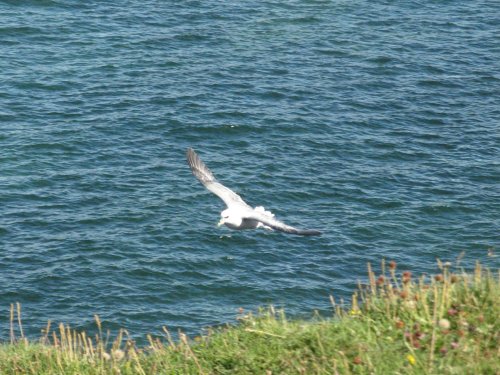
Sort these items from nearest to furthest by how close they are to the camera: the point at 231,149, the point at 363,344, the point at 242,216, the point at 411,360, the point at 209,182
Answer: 1. the point at 411,360
2. the point at 363,344
3. the point at 242,216
4. the point at 209,182
5. the point at 231,149

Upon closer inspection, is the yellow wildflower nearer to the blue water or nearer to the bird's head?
the bird's head

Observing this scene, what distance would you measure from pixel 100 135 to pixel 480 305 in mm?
34866

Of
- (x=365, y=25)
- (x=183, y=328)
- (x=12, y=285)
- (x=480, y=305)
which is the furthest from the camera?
(x=365, y=25)

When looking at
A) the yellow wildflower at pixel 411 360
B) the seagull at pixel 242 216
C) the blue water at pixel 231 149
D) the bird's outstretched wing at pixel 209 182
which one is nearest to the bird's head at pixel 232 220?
the seagull at pixel 242 216

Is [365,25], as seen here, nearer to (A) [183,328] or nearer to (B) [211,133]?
(B) [211,133]

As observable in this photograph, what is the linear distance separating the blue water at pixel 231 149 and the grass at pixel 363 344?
628 inches

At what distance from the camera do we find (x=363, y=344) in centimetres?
1306

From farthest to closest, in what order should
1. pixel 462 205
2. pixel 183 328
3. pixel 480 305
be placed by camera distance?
1. pixel 462 205
2. pixel 183 328
3. pixel 480 305

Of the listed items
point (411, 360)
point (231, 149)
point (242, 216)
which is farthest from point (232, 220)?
point (231, 149)

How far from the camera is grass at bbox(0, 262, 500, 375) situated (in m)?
12.7

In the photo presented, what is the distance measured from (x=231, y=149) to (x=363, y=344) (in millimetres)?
33704

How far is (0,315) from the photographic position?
35.1m

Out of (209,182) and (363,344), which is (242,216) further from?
(363,344)

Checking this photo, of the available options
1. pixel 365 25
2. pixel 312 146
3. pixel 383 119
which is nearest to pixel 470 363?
pixel 312 146
